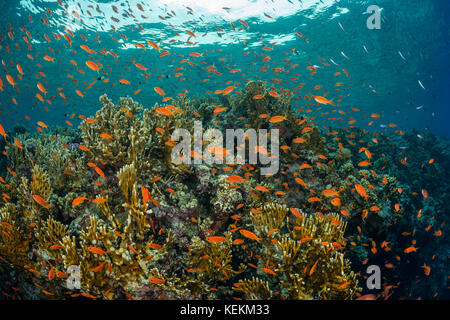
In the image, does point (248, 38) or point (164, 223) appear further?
point (248, 38)

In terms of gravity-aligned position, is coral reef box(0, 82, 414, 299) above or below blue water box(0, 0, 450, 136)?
below

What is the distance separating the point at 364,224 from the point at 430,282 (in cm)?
738

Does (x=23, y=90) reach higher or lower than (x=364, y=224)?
higher

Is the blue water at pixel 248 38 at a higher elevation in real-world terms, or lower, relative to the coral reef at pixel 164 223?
higher

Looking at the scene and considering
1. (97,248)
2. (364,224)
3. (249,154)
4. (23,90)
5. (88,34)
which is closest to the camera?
(97,248)

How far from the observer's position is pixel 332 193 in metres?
4.98

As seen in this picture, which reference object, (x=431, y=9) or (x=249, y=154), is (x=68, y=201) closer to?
(x=249, y=154)

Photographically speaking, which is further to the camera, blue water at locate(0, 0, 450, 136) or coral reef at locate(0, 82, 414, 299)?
blue water at locate(0, 0, 450, 136)

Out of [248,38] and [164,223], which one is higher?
[248,38]

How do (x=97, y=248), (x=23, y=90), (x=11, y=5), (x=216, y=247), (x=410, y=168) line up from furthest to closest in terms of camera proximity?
(x=23, y=90) → (x=11, y=5) → (x=410, y=168) → (x=216, y=247) → (x=97, y=248)

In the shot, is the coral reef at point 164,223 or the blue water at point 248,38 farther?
the blue water at point 248,38

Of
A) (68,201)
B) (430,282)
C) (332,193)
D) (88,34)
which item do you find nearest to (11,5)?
(88,34)
